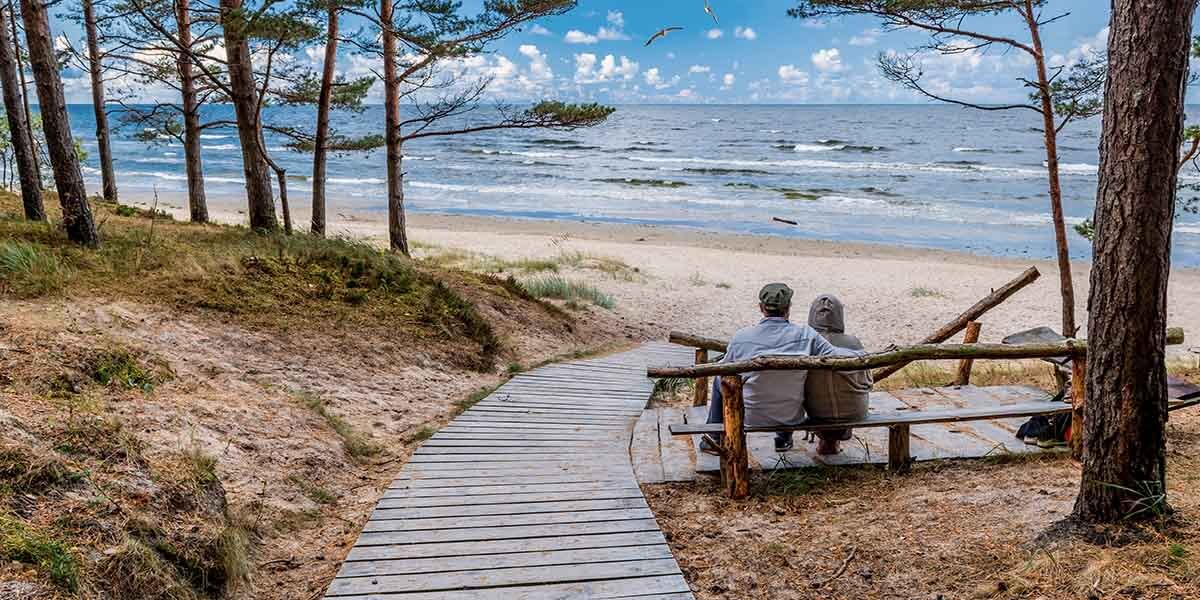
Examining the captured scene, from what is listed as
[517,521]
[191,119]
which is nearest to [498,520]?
[517,521]

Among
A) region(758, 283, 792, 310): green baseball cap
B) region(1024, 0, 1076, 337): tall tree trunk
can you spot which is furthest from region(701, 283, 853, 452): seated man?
region(1024, 0, 1076, 337): tall tree trunk

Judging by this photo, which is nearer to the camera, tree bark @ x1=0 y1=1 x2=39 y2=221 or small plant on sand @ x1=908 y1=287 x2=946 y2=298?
tree bark @ x1=0 y1=1 x2=39 y2=221

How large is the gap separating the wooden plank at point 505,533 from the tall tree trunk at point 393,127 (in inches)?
390

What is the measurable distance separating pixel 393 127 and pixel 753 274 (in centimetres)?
1087

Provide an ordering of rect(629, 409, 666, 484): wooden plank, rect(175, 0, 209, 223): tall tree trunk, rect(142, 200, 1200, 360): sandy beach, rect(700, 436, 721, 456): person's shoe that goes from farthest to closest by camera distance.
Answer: rect(142, 200, 1200, 360): sandy beach
rect(175, 0, 209, 223): tall tree trunk
rect(700, 436, 721, 456): person's shoe
rect(629, 409, 666, 484): wooden plank

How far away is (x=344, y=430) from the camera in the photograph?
20.8 ft

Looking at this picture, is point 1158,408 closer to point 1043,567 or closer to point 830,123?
point 1043,567

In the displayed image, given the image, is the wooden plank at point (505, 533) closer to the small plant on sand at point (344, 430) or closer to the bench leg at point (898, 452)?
the small plant on sand at point (344, 430)

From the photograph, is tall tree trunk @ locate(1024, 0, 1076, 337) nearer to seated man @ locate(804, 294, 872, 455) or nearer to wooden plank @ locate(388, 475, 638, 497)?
seated man @ locate(804, 294, 872, 455)

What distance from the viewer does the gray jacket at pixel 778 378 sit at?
17.5 feet

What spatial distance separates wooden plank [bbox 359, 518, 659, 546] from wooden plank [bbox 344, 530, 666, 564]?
5 centimetres

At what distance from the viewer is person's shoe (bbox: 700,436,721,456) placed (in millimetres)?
5893

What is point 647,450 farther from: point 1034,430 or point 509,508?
point 1034,430

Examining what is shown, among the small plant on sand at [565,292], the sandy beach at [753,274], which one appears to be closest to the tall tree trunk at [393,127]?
the small plant on sand at [565,292]
